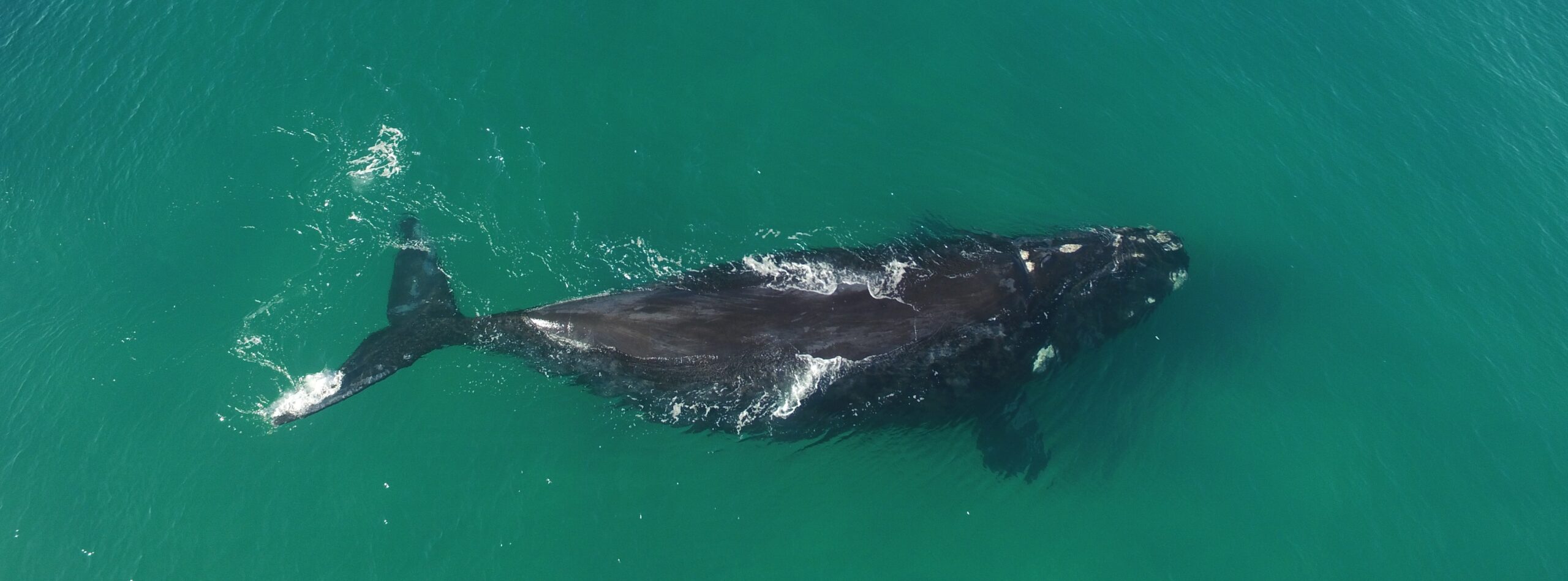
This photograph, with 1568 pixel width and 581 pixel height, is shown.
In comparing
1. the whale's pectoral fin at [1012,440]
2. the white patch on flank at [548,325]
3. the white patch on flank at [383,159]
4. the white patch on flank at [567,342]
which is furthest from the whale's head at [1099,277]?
the white patch on flank at [383,159]

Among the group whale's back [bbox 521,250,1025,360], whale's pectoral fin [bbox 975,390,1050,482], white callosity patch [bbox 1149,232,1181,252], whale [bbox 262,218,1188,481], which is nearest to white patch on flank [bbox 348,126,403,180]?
whale [bbox 262,218,1188,481]

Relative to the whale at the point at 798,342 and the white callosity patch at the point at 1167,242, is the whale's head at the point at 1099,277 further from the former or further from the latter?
the whale at the point at 798,342

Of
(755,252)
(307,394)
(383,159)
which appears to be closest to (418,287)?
(307,394)

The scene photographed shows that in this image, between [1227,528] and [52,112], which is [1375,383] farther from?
[52,112]

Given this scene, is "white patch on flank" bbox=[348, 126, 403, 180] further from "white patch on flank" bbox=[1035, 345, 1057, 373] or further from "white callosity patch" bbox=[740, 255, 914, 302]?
"white patch on flank" bbox=[1035, 345, 1057, 373]

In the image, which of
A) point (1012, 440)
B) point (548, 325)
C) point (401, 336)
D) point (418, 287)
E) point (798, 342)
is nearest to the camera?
point (798, 342)

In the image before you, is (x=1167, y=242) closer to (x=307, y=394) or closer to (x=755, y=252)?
(x=755, y=252)

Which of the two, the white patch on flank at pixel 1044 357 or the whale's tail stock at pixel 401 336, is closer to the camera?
the whale's tail stock at pixel 401 336
